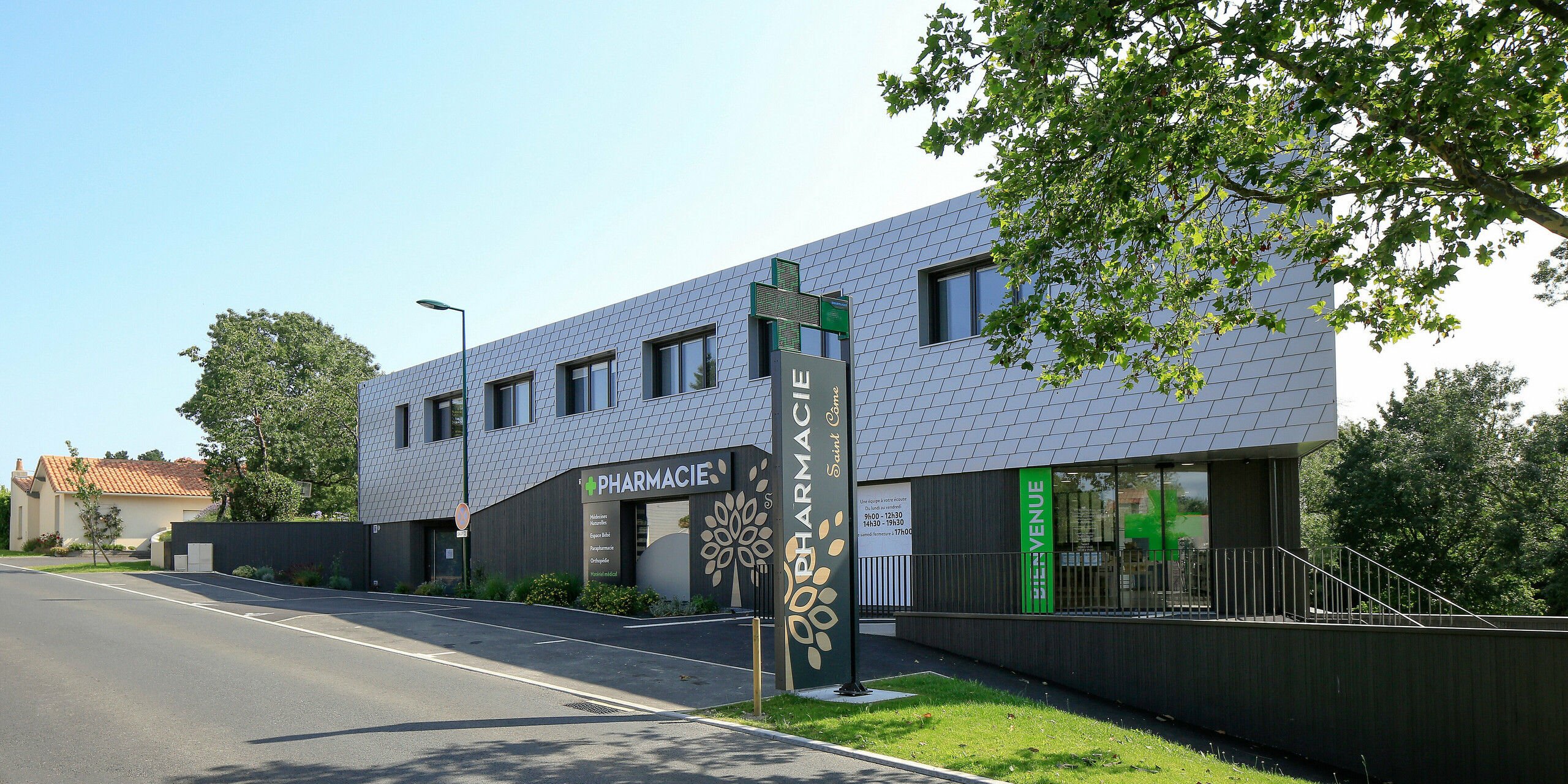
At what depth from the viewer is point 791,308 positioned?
11.6 metres

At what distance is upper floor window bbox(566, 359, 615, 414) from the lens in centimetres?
2700

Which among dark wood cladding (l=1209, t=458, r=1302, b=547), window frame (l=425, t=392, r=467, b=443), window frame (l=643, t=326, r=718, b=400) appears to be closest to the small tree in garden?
window frame (l=425, t=392, r=467, b=443)

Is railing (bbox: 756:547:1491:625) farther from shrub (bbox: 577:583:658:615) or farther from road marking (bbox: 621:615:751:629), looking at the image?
shrub (bbox: 577:583:658:615)

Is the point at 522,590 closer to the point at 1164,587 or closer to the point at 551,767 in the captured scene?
the point at 1164,587

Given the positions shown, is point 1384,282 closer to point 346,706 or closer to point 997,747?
point 997,747

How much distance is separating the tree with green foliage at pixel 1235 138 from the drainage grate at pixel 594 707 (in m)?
6.03

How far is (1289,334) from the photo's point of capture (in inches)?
591

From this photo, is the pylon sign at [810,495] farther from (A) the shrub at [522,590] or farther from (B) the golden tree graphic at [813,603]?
(A) the shrub at [522,590]

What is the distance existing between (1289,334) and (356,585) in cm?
3198

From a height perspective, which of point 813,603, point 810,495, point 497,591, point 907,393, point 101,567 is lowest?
point 101,567

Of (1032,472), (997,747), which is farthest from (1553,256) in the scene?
(997,747)

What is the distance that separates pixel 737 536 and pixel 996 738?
42.2 ft

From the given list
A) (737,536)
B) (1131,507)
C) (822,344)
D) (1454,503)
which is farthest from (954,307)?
(1454,503)

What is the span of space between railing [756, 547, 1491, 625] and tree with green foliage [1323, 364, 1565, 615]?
1786 cm
